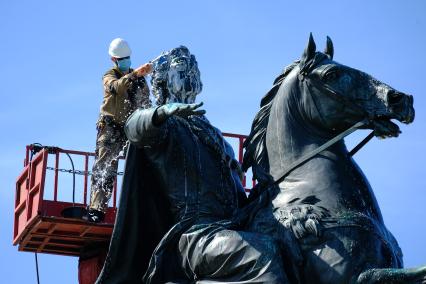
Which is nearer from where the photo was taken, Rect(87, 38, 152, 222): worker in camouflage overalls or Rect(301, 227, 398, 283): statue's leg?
Rect(301, 227, 398, 283): statue's leg

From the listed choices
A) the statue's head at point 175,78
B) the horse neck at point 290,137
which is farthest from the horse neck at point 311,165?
the statue's head at point 175,78

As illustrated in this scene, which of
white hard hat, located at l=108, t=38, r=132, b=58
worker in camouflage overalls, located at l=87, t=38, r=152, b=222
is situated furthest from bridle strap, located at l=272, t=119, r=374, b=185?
white hard hat, located at l=108, t=38, r=132, b=58

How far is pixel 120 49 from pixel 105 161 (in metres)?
1.44

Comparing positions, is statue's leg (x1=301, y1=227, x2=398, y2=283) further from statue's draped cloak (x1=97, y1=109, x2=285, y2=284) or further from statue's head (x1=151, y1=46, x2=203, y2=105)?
statue's head (x1=151, y1=46, x2=203, y2=105)

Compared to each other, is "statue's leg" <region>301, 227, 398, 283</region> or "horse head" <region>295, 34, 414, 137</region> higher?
"horse head" <region>295, 34, 414, 137</region>

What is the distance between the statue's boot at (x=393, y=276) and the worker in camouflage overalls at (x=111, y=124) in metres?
5.22

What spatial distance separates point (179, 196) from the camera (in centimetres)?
1994

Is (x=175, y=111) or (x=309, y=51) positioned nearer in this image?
(x=175, y=111)

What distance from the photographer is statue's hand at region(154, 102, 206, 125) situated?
746 inches

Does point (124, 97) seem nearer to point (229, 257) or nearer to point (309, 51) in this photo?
point (309, 51)

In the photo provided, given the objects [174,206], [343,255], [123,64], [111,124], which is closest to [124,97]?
[111,124]

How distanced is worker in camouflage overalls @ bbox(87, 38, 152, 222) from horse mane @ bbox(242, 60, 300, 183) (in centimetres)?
324

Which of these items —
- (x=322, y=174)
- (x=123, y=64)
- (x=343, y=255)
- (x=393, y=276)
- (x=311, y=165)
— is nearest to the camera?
(x=393, y=276)

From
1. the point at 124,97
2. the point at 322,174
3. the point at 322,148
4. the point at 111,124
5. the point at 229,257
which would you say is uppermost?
the point at 124,97
